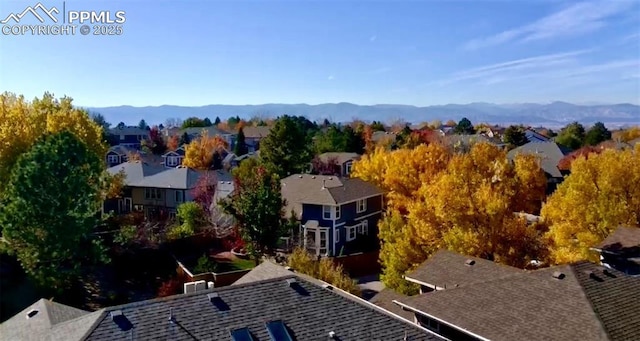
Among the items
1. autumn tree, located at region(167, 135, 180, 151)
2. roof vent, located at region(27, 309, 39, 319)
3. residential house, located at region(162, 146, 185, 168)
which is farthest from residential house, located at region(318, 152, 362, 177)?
roof vent, located at region(27, 309, 39, 319)

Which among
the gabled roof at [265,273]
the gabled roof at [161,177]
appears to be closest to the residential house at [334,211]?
the gabled roof at [161,177]

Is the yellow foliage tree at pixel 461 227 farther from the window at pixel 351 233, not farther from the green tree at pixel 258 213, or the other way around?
the window at pixel 351 233

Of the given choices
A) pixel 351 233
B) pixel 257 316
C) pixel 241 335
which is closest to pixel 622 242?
pixel 257 316

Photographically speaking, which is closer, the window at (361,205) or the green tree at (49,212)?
the green tree at (49,212)

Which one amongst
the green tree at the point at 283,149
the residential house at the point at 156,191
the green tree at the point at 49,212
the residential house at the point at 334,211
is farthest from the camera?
the green tree at the point at 283,149

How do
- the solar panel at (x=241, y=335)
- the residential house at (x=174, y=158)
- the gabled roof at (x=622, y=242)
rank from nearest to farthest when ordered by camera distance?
the solar panel at (x=241, y=335)
the gabled roof at (x=622, y=242)
the residential house at (x=174, y=158)

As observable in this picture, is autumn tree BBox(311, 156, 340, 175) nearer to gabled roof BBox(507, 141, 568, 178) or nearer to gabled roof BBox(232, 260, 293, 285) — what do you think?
gabled roof BBox(507, 141, 568, 178)
